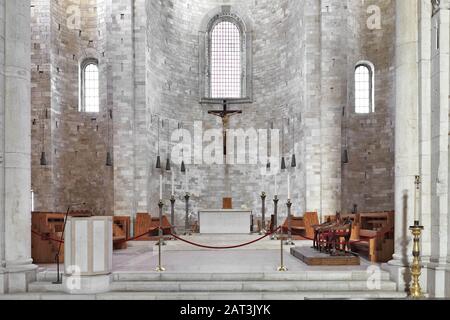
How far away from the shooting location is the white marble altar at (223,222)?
15469mm

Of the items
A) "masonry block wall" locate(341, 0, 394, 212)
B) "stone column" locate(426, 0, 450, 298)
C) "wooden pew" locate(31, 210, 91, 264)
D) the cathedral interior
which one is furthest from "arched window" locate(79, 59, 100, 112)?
"stone column" locate(426, 0, 450, 298)

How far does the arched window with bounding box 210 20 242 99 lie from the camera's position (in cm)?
2253

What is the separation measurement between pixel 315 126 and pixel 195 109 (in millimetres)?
6760

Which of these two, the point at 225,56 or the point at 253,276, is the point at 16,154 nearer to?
the point at 253,276

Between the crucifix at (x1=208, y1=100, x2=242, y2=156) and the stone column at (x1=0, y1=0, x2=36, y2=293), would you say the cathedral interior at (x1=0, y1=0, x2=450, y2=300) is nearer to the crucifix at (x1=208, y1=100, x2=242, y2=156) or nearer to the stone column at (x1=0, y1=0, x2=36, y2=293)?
the stone column at (x1=0, y1=0, x2=36, y2=293)

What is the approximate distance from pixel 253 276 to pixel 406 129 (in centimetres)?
413

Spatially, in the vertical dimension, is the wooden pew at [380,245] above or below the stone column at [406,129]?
below

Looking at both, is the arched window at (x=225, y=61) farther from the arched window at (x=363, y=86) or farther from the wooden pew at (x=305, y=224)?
the wooden pew at (x=305, y=224)

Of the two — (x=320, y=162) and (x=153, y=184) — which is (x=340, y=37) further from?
(x=153, y=184)

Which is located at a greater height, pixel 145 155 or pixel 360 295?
pixel 145 155

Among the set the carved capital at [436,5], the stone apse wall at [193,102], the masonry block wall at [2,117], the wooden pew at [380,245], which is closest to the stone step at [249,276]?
the wooden pew at [380,245]

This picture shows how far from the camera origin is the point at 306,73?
59.7ft

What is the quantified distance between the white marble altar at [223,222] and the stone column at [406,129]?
7477 millimetres
